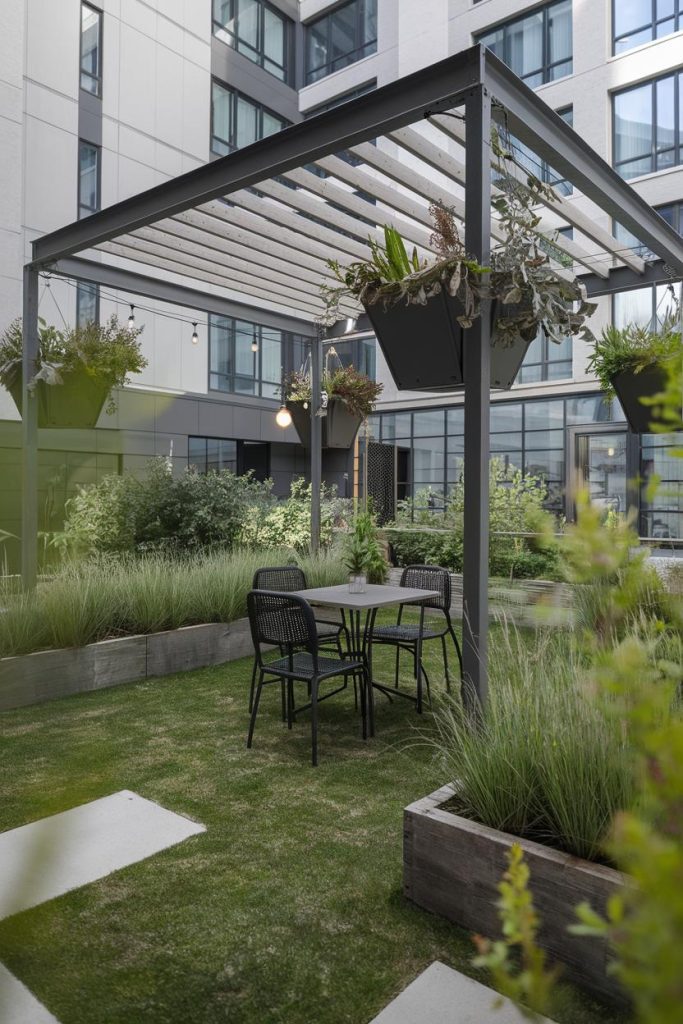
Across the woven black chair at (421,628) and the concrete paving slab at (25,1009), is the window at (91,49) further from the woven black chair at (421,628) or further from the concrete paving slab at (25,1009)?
the concrete paving slab at (25,1009)

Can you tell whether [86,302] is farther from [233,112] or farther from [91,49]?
[233,112]

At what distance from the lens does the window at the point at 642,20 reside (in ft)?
43.9

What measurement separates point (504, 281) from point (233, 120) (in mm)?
15767

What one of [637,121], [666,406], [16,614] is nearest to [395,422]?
[637,121]

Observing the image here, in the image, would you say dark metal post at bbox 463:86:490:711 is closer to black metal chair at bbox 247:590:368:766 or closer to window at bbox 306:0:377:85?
black metal chair at bbox 247:590:368:766

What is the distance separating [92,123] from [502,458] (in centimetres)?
1053

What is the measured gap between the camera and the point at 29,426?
6.08 meters

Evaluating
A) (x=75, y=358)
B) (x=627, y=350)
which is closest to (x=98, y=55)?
(x=75, y=358)

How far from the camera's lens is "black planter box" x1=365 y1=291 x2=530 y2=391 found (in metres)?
3.27

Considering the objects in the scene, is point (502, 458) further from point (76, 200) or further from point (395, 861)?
point (395, 861)

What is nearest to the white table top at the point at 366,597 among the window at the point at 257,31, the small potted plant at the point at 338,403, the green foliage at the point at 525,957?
the small potted plant at the point at 338,403

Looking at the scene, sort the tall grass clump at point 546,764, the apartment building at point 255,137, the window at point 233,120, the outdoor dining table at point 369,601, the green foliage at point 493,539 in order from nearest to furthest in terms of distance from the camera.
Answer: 1. the tall grass clump at point 546,764
2. the outdoor dining table at point 369,601
3. the green foliage at point 493,539
4. the apartment building at point 255,137
5. the window at point 233,120

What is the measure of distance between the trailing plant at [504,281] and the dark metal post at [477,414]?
90mm

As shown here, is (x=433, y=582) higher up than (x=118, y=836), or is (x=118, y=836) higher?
(x=433, y=582)
